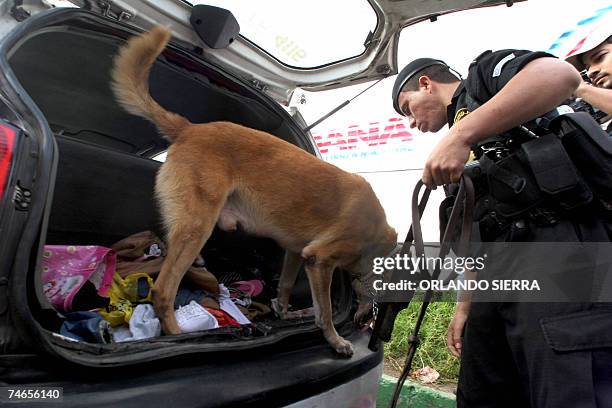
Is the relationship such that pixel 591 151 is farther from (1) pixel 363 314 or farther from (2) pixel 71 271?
(2) pixel 71 271

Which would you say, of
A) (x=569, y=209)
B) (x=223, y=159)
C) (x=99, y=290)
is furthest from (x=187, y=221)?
(x=569, y=209)

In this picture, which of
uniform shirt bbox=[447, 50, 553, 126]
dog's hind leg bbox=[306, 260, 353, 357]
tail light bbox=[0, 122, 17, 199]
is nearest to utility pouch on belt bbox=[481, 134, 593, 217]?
uniform shirt bbox=[447, 50, 553, 126]

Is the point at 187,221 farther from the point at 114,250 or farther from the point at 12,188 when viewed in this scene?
the point at 12,188

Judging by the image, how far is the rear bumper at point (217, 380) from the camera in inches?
39.6

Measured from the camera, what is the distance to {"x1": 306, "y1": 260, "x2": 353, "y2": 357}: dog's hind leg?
69.4 inches

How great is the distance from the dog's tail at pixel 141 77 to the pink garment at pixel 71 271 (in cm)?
74

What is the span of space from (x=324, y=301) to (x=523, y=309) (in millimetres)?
1097

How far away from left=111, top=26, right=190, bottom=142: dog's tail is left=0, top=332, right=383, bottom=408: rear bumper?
4.40ft

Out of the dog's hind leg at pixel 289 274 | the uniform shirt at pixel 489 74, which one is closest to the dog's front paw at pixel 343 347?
the dog's hind leg at pixel 289 274

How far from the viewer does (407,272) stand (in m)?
1.66

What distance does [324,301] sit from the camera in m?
2.22

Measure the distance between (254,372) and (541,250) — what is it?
100 cm

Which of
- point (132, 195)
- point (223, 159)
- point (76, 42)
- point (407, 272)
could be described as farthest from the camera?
point (132, 195)

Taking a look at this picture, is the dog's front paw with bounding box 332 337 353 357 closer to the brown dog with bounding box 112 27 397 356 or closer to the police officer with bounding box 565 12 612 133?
the brown dog with bounding box 112 27 397 356
